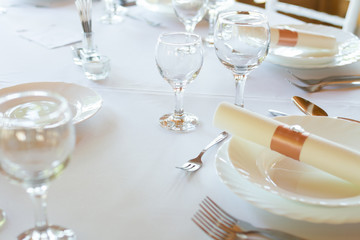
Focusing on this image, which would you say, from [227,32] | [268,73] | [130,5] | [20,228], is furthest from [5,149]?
[130,5]

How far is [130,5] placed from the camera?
5.64 ft

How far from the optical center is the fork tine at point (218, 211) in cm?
60

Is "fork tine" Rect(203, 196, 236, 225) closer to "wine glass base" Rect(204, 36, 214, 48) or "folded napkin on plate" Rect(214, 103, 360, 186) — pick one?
"folded napkin on plate" Rect(214, 103, 360, 186)

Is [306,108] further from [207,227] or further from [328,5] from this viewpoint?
[328,5]

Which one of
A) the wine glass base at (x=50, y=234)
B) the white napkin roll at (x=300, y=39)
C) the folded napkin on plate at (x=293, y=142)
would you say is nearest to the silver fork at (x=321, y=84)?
the white napkin roll at (x=300, y=39)

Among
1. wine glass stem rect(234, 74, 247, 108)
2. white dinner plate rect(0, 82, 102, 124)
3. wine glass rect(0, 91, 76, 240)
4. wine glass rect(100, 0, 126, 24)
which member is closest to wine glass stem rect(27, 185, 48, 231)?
wine glass rect(0, 91, 76, 240)

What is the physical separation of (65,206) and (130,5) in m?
1.21

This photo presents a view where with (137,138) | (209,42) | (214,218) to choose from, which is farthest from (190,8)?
(214,218)

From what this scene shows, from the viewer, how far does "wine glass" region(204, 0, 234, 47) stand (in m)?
1.35

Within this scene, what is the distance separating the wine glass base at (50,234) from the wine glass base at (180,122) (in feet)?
1.08

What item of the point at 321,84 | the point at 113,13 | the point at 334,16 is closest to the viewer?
the point at 321,84

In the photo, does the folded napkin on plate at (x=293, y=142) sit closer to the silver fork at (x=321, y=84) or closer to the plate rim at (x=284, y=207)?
the plate rim at (x=284, y=207)

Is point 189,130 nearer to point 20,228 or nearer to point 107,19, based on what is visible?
point 20,228

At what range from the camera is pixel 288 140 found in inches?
26.9
